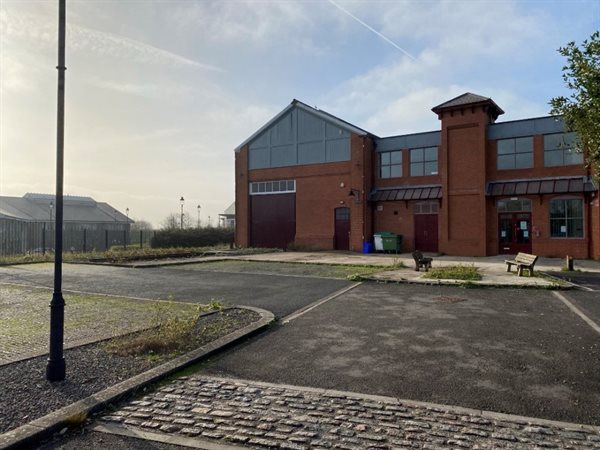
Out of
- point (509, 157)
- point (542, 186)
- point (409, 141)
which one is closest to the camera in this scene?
point (542, 186)

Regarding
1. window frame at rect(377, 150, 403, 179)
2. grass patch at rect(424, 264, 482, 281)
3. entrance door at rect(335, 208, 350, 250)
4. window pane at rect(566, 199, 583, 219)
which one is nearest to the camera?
grass patch at rect(424, 264, 482, 281)

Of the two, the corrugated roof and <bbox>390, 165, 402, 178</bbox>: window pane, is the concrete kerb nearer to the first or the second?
<bbox>390, 165, 402, 178</bbox>: window pane

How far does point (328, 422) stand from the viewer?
394cm

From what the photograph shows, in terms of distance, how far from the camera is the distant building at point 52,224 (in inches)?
1138

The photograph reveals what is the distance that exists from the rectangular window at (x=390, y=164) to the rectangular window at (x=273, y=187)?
658cm

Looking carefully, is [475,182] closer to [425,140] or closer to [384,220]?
[425,140]

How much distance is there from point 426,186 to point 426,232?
2919mm

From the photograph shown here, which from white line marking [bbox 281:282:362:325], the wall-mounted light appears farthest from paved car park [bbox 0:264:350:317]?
the wall-mounted light

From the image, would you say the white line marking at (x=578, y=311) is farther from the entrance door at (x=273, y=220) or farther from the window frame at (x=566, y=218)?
the entrance door at (x=273, y=220)

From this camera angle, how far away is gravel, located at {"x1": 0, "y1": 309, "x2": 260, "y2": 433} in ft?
13.4

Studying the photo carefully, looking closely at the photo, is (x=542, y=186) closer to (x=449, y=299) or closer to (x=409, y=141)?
(x=409, y=141)

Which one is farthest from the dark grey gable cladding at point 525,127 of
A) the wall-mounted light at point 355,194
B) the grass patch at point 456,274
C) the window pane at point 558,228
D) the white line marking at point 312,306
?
the white line marking at point 312,306

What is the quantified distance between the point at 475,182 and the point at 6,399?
2559 cm

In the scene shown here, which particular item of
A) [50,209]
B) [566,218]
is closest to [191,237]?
Answer: [566,218]
